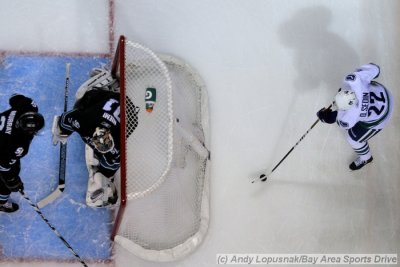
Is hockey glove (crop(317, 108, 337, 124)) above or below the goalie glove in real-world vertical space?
above

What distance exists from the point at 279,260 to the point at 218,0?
175 centimetres

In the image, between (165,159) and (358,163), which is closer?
(165,159)

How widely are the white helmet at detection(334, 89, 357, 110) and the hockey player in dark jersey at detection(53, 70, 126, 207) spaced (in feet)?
3.84

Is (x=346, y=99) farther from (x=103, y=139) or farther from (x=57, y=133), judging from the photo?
(x=57, y=133)

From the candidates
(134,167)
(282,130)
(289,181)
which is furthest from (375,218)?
(134,167)

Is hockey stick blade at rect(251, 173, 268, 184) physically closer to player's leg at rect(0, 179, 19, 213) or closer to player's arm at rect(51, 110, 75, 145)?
Result: player's arm at rect(51, 110, 75, 145)

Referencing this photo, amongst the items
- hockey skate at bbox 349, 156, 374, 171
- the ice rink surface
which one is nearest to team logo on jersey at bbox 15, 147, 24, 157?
the ice rink surface

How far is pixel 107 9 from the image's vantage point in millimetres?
3064

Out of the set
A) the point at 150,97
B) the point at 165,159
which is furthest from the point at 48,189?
the point at 150,97

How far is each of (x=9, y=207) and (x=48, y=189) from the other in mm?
244

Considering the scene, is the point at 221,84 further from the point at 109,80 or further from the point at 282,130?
the point at 109,80

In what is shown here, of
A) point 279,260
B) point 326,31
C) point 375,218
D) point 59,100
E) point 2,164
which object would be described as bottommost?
point 279,260

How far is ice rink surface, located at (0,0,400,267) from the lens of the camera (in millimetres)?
3027

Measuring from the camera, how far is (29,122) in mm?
2277
